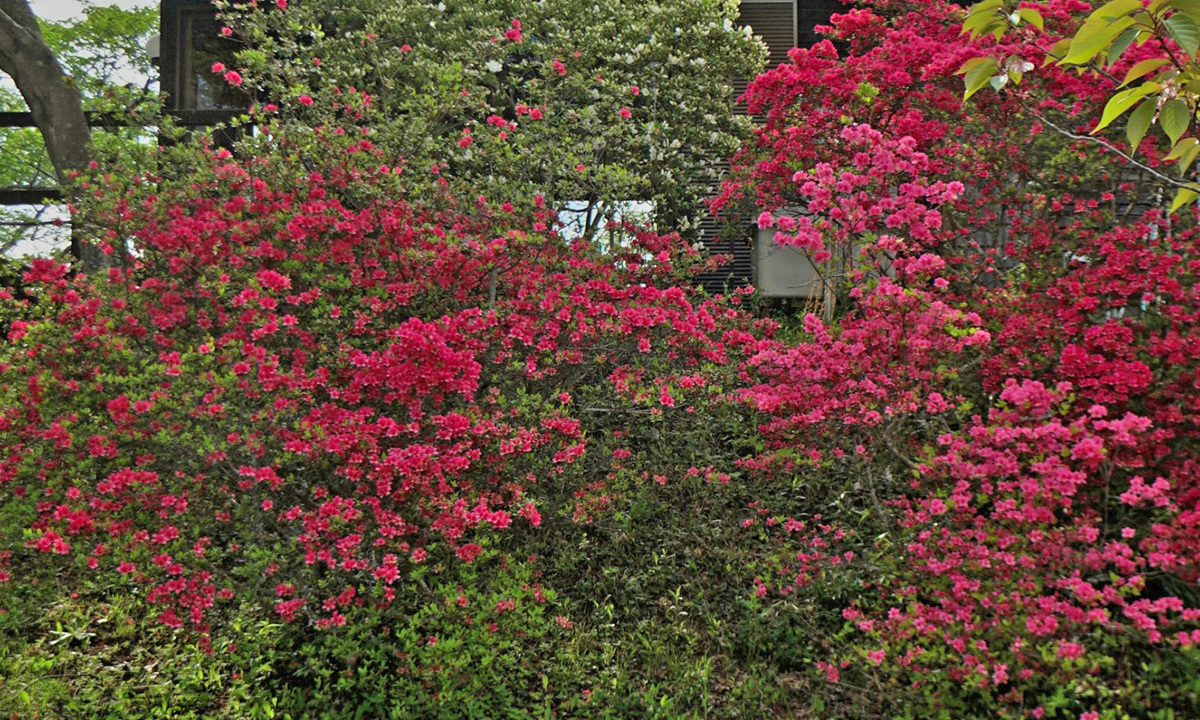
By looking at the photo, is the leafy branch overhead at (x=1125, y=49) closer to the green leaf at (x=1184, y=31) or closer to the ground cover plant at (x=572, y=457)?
the green leaf at (x=1184, y=31)

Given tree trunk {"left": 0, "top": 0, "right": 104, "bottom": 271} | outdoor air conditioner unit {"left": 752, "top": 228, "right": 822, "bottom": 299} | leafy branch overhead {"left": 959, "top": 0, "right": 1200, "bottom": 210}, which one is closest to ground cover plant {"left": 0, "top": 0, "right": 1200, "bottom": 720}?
leafy branch overhead {"left": 959, "top": 0, "right": 1200, "bottom": 210}

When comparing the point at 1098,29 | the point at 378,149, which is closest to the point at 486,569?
the point at 378,149

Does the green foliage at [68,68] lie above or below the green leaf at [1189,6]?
above

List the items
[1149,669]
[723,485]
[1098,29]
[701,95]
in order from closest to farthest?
[1098,29], [1149,669], [723,485], [701,95]

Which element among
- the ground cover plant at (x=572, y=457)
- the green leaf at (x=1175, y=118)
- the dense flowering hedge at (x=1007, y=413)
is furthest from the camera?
the ground cover plant at (x=572, y=457)

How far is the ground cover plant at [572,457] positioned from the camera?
3.22m

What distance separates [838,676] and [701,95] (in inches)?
234

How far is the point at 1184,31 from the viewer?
62.1 inches

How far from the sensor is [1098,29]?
1.66m

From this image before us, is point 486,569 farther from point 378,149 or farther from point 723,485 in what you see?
point 378,149

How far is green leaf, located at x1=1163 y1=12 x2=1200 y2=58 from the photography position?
61.3 inches

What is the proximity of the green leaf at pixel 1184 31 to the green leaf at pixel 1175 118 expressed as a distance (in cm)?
29

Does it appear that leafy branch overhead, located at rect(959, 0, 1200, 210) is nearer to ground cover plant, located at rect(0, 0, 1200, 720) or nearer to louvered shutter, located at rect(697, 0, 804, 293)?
ground cover plant, located at rect(0, 0, 1200, 720)

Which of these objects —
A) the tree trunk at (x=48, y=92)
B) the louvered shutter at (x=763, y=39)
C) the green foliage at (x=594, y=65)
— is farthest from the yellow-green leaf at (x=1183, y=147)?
the tree trunk at (x=48, y=92)
